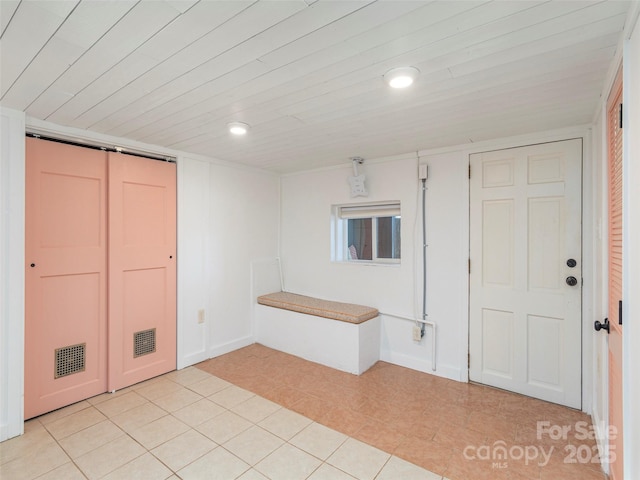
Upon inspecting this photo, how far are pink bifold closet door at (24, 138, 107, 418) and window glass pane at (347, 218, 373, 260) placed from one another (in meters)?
2.54

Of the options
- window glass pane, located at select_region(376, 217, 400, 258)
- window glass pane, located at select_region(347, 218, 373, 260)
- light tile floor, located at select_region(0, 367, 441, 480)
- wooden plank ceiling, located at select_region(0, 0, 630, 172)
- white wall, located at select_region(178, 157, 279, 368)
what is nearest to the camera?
wooden plank ceiling, located at select_region(0, 0, 630, 172)

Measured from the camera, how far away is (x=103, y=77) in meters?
1.72

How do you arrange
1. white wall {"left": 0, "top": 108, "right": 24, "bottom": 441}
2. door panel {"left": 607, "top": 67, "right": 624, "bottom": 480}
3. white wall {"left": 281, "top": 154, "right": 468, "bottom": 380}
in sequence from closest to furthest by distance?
door panel {"left": 607, "top": 67, "right": 624, "bottom": 480} < white wall {"left": 0, "top": 108, "right": 24, "bottom": 441} < white wall {"left": 281, "top": 154, "right": 468, "bottom": 380}

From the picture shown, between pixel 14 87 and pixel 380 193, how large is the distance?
2943 mm

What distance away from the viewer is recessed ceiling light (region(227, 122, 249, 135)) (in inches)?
96.0

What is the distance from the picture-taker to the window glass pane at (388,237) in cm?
356

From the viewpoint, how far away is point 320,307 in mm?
3490

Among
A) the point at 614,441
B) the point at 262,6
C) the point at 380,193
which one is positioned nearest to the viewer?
the point at 262,6

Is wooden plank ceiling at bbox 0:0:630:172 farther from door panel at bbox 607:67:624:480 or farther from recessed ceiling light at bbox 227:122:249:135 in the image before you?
door panel at bbox 607:67:624:480

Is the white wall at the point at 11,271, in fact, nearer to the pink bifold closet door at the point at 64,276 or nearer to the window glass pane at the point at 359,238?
the pink bifold closet door at the point at 64,276

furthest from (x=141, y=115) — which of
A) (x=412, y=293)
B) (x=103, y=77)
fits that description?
(x=412, y=293)

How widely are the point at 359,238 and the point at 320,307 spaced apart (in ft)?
3.22

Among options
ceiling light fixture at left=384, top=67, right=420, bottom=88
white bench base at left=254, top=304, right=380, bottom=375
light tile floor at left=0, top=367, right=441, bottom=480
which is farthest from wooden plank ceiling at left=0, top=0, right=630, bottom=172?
light tile floor at left=0, top=367, right=441, bottom=480

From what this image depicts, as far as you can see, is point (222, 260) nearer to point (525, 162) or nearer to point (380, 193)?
point (380, 193)
